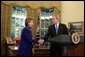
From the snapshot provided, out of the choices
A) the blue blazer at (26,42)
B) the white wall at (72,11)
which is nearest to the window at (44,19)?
the white wall at (72,11)

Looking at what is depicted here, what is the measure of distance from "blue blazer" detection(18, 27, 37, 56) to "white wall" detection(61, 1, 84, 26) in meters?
3.32

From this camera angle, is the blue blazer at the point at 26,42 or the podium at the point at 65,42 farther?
the blue blazer at the point at 26,42

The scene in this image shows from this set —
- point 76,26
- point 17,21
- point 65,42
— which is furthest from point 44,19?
point 65,42

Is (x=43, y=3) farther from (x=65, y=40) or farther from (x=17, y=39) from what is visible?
(x=65, y=40)

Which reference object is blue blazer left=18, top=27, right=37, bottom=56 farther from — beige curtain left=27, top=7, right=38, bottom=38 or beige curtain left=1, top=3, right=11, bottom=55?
beige curtain left=27, top=7, right=38, bottom=38

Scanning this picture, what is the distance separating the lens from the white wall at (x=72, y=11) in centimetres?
700

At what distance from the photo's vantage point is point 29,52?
4141 millimetres

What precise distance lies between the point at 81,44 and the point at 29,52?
4.31ft

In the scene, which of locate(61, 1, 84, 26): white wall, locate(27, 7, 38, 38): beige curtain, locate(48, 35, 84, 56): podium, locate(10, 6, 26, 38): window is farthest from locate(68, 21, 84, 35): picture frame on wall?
locate(48, 35, 84, 56): podium

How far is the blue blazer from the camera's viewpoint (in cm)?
402

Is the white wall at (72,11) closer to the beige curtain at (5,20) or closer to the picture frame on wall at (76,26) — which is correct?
the picture frame on wall at (76,26)

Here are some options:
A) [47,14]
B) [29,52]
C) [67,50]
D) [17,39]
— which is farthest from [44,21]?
[67,50]

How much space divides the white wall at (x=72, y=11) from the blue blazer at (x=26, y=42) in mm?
3324

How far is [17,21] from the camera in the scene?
23.6 ft
